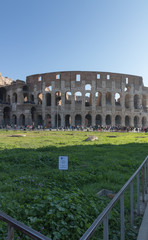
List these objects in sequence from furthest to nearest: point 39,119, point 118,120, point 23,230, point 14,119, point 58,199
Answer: point 14,119, point 118,120, point 39,119, point 58,199, point 23,230

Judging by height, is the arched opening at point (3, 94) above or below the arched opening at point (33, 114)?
above

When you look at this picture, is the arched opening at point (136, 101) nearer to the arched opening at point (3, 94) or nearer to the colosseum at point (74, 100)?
the colosseum at point (74, 100)

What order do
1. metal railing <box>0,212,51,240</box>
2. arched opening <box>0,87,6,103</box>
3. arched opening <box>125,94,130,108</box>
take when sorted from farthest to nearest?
arched opening <box>0,87,6,103</box>
arched opening <box>125,94,130,108</box>
metal railing <box>0,212,51,240</box>

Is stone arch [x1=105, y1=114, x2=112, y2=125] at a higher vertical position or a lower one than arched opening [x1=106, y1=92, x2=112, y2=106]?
lower

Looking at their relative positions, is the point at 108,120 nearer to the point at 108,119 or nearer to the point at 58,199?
the point at 108,119

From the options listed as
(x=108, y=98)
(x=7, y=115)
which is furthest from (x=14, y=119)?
(x=108, y=98)

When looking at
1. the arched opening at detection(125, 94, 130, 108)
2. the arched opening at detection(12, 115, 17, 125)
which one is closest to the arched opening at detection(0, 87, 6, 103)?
the arched opening at detection(12, 115, 17, 125)

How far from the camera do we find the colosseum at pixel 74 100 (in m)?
41.3

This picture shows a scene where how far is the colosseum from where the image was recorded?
1625 inches

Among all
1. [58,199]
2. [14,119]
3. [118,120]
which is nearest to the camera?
[58,199]

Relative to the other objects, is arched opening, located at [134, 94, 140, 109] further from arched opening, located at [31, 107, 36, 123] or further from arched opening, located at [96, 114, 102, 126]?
arched opening, located at [31, 107, 36, 123]

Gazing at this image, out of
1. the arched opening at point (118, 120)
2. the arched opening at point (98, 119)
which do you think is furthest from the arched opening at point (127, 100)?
the arched opening at point (98, 119)

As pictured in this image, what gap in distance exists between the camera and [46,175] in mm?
5414

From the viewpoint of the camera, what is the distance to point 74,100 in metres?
41.2
